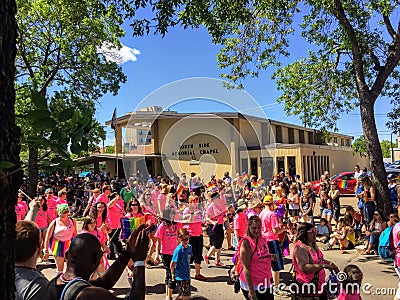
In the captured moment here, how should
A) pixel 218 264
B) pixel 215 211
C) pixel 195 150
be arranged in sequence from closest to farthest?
pixel 195 150 < pixel 215 211 < pixel 218 264

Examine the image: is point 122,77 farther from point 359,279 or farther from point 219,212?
point 359,279

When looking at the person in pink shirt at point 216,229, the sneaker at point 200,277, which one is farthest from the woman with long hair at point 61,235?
the person in pink shirt at point 216,229

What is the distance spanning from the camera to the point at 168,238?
6.27m

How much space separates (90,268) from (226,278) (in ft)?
16.3

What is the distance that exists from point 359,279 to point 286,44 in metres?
7.93

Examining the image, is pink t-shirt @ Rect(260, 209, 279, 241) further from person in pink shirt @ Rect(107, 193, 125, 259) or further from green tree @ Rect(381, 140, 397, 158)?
green tree @ Rect(381, 140, 397, 158)

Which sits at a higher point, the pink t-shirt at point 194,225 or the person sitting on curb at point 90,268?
the person sitting on curb at point 90,268

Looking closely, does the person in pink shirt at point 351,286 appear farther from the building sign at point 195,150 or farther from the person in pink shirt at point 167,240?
the person in pink shirt at point 167,240

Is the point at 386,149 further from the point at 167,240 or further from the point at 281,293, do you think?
the point at 167,240

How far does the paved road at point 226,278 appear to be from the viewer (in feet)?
19.6

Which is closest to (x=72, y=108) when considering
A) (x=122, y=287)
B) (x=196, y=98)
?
(x=196, y=98)

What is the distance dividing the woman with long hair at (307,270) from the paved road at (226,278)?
2010 mm

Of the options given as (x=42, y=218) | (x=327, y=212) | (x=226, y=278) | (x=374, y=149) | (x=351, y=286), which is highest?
(x=374, y=149)

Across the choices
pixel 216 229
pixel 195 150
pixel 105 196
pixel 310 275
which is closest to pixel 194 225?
pixel 216 229
